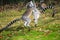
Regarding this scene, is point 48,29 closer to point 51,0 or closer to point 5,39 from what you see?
point 5,39

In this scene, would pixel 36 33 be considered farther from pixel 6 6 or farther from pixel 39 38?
pixel 6 6

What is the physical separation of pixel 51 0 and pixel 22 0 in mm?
4505

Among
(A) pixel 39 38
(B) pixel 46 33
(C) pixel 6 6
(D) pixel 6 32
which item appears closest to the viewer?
(A) pixel 39 38

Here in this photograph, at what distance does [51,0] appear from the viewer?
34.7 metres

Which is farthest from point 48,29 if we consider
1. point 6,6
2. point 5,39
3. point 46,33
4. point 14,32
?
point 6,6

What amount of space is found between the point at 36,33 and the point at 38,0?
18932 millimetres

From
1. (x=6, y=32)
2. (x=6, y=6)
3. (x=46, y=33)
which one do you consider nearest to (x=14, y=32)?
(x=6, y=32)

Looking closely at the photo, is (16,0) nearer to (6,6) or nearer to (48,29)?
(6,6)

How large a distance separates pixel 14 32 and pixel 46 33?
2.40 metres

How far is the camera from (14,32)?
16453 millimetres

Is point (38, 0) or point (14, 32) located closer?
point (14, 32)

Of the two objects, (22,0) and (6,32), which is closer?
(6,32)

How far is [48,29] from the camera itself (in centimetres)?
1706

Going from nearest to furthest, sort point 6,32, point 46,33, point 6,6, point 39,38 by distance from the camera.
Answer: point 39,38 < point 46,33 < point 6,32 < point 6,6
